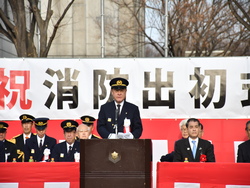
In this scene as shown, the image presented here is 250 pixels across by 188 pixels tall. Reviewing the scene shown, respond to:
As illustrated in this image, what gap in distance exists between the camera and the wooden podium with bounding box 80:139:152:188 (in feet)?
22.4

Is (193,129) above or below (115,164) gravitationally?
above

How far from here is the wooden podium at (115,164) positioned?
6.83 meters

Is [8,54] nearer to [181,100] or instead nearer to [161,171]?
[181,100]

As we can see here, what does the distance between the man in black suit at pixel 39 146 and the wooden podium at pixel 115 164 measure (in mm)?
3596

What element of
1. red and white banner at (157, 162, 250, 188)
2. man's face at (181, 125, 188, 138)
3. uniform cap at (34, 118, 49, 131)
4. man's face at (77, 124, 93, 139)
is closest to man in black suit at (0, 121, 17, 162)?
uniform cap at (34, 118, 49, 131)

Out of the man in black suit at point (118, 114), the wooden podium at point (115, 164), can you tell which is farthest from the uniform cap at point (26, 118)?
the wooden podium at point (115, 164)

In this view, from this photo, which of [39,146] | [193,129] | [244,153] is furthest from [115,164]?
[39,146]

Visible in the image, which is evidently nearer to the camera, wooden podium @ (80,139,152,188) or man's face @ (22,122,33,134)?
wooden podium @ (80,139,152,188)

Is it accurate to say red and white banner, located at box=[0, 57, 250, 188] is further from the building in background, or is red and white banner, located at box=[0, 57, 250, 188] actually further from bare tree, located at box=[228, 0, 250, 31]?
the building in background

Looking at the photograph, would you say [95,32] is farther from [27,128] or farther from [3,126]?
[3,126]

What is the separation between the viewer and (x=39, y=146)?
35.2 ft

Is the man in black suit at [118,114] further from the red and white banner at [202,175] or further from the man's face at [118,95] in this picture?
the red and white banner at [202,175]

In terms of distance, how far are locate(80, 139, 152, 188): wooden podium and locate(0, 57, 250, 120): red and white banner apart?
523cm

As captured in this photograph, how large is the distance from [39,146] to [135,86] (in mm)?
2437
